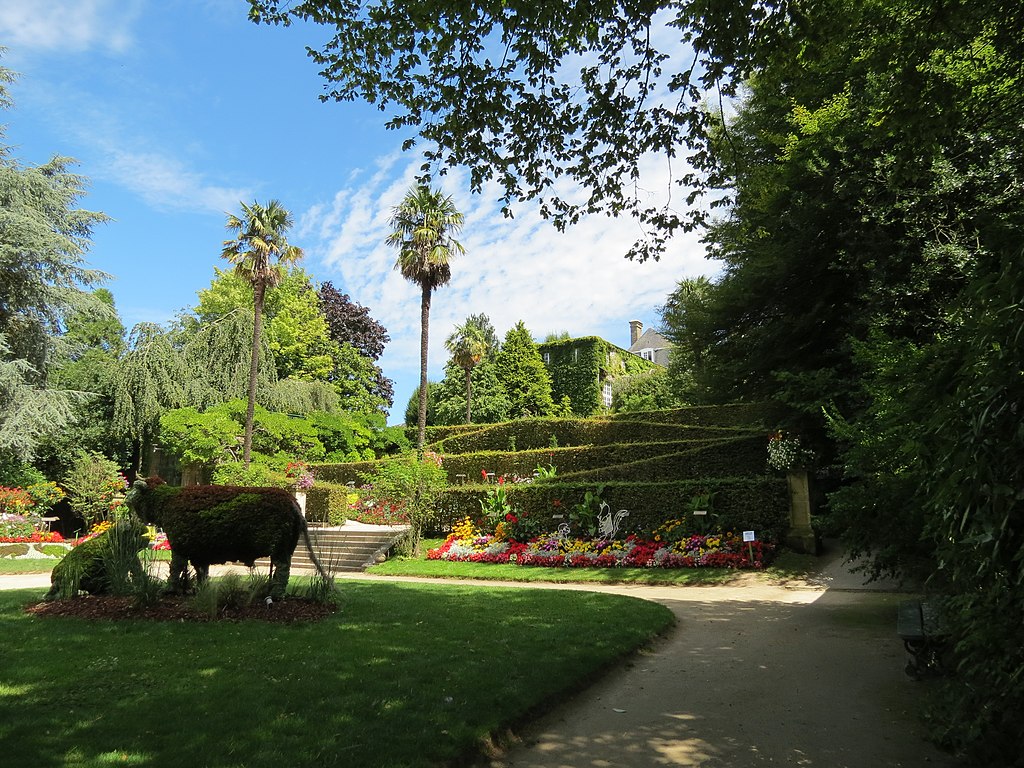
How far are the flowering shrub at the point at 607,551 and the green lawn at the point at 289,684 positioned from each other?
5654 millimetres

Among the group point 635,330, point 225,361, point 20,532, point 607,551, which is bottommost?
point 607,551

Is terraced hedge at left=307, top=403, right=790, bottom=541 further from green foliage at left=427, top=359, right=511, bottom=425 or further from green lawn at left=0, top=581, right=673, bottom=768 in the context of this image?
green foliage at left=427, top=359, right=511, bottom=425

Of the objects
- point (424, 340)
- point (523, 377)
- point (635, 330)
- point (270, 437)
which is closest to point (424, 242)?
point (424, 340)

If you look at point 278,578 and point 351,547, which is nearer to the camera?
point 278,578

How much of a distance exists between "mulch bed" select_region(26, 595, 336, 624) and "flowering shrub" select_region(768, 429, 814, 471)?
34.0 feet

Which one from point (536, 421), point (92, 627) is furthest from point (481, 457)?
point (92, 627)

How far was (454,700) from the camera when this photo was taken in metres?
4.52

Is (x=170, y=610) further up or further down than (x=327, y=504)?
further down

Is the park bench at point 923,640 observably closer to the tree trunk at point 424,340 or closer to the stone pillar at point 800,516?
the stone pillar at point 800,516

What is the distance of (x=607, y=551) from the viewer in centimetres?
1466

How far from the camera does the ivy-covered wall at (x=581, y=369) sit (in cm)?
4250

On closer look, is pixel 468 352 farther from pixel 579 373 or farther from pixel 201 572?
pixel 201 572

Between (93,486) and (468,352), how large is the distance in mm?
20840

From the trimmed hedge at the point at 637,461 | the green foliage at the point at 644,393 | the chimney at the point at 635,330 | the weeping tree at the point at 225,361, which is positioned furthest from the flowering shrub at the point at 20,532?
the chimney at the point at 635,330
